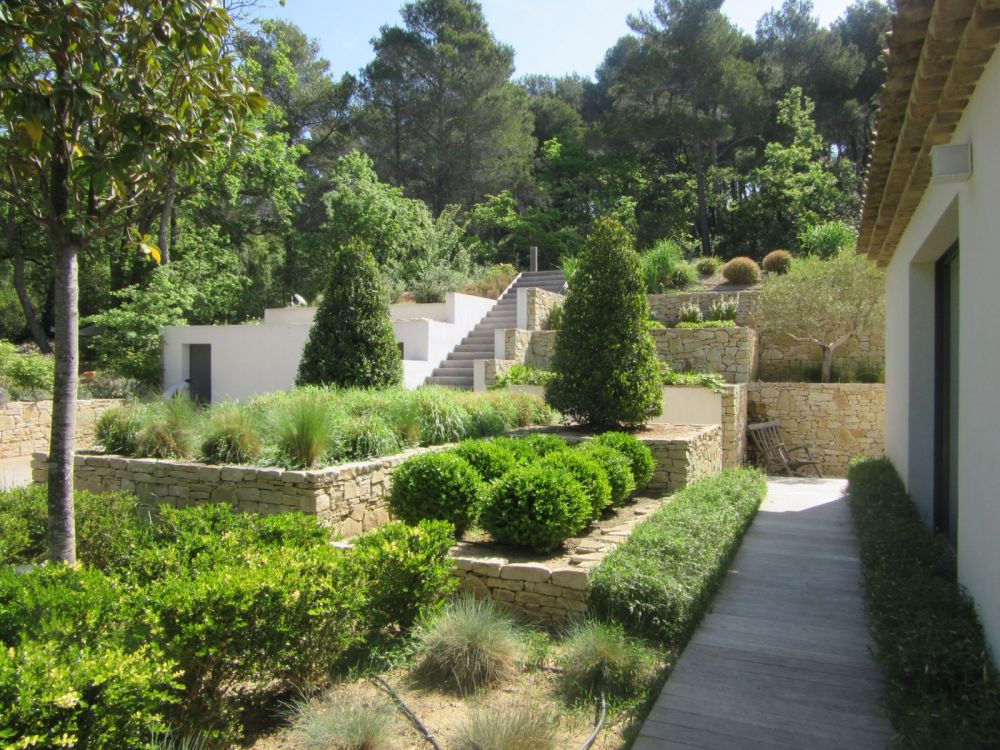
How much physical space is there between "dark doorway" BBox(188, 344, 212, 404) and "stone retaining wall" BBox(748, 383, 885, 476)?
12467 mm

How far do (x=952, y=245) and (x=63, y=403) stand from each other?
20.6 feet

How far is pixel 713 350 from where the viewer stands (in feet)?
47.2

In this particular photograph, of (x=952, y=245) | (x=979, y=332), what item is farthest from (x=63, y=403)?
(x=952, y=245)

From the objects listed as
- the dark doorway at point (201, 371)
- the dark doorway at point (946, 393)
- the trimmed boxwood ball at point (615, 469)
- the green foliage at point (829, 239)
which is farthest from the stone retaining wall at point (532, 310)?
the dark doorway at point (946, 393)

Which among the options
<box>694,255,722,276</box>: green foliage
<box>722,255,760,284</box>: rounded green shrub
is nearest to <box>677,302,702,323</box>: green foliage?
<box>722,255,760,284</box>: rounded green shrub

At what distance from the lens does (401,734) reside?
314 cm

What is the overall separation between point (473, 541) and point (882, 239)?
16.8 feet

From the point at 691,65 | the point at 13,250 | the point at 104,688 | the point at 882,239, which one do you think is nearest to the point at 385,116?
the point at 691,65

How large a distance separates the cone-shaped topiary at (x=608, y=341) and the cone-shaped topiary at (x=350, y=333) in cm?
275

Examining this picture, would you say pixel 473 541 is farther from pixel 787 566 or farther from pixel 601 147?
pixel 601 147

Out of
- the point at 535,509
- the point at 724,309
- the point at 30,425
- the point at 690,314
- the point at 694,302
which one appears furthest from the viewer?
the point at 694,302

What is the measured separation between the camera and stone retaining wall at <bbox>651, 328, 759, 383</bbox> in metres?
14.1

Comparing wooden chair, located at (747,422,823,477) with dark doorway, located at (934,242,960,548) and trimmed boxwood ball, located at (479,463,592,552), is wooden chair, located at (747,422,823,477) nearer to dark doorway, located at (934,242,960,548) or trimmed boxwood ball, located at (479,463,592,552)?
dark doorway, located at (934,242,960,548)

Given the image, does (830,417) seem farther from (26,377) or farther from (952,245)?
(26,377)
